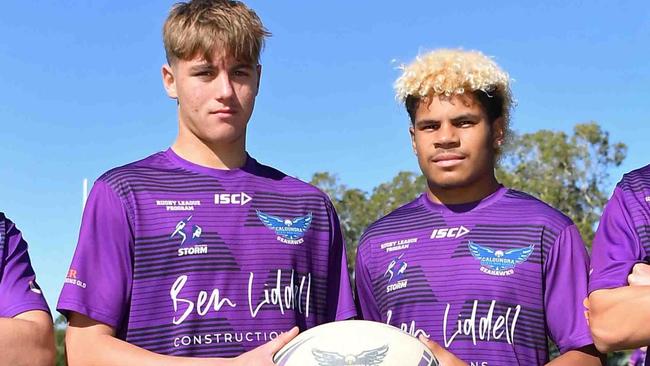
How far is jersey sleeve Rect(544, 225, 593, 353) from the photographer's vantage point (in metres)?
4.95

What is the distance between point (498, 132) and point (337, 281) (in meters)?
1.40

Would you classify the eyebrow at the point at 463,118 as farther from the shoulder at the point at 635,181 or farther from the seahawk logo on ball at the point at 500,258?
the shoulder at the point at 635,181

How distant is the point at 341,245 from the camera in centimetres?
527

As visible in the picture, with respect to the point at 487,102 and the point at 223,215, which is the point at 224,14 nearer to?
the point at 223,215

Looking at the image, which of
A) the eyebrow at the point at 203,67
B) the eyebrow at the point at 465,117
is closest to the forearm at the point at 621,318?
the eyebrow at the point at 465,117

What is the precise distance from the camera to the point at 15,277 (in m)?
4.60

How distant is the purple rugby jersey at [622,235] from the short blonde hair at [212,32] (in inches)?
79.6

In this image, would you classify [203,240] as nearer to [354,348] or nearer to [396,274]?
[354,348]

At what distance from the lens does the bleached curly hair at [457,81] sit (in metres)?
5.59

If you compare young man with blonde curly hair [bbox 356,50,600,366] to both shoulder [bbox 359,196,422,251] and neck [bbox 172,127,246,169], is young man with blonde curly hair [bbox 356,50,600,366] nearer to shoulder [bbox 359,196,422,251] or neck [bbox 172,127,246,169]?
shoulder [bbox 359,196,422,251]

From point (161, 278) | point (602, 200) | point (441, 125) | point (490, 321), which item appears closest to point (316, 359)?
point (161, 278)

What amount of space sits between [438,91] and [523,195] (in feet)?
2.58

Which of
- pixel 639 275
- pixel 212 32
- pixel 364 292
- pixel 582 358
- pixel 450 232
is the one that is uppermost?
pixel 212 32

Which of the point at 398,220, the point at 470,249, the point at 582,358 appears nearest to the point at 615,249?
the point at 582,358
